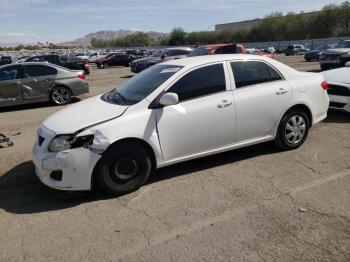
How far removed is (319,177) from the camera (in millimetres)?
5109

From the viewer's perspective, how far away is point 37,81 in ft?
39.3

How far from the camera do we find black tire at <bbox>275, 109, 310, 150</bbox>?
604 cm

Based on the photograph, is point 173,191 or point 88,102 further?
point 88,102

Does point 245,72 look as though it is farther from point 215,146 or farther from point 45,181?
point 45,181

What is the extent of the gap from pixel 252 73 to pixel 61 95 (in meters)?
8.19

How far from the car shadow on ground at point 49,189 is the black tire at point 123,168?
0.22 m

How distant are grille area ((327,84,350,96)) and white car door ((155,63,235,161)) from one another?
3.80 meters

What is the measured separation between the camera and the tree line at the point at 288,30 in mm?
86688

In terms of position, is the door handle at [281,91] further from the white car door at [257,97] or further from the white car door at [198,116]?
the white car door at [198,116]

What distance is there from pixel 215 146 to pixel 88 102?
1.99 metres

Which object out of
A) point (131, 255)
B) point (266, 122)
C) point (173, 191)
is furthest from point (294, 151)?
point (131, 255)

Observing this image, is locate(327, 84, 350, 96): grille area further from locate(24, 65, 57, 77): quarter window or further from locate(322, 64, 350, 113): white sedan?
locate(24, 65, 57, 77): quarter window

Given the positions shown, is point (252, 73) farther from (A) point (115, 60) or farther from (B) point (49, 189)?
(A) point (115, 60)

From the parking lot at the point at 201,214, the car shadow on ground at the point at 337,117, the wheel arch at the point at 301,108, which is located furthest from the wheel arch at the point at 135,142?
the car shadow on ground at the point at 337,117
